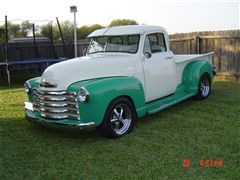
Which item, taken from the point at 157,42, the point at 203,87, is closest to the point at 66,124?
the point at 157,42

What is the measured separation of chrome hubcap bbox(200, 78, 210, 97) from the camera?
7690mm

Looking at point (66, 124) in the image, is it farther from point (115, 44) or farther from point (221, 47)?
point (221, 47)

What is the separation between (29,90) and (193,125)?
3.19 meters

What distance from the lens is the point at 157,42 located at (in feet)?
21.4

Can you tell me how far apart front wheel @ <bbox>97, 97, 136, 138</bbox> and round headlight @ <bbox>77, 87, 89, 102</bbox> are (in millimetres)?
477

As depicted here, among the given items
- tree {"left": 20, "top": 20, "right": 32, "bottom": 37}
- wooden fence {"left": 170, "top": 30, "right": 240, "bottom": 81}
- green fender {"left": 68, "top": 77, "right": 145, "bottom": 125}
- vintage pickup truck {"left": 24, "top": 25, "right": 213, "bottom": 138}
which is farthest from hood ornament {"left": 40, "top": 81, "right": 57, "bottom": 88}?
tree {"left": 20, "top": 20, "right": 32, "bottom": 37}

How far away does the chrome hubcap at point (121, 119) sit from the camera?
5.20 m

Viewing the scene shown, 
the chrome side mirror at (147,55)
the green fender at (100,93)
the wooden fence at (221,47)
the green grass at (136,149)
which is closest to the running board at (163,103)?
the green grass at (136,149)

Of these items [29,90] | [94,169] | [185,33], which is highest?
[185,33]

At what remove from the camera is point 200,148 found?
4.59 meters

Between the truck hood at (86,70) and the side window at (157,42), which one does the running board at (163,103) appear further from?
the side window at (157,42)

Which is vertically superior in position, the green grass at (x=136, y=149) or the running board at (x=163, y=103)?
the running board at (x=163, y=103)

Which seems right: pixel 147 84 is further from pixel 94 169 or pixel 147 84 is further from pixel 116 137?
pixel 94 169

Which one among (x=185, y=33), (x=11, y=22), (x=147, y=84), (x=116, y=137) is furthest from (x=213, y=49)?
(x=11, y=22)
